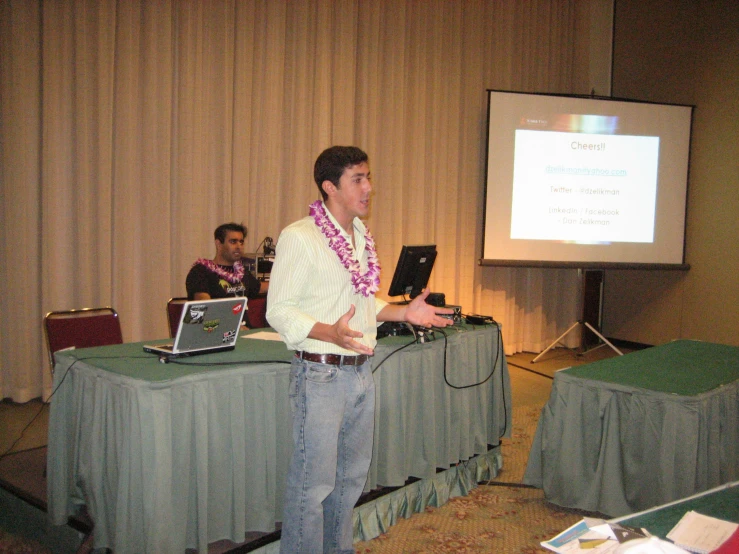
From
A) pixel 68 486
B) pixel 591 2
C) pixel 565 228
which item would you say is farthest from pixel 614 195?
pixel 68 486

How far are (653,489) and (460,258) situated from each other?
4.20 meters

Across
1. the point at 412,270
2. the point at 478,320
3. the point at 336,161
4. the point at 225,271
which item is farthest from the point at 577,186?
the point at 336,161

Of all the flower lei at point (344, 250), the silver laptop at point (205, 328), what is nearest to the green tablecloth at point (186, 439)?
the silver laptop at point (205, 328)

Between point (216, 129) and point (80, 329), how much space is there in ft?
8.09

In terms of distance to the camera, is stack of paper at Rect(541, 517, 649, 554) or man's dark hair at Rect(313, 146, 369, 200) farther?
man's dark hair at Rect(313, 146, 369, 200)

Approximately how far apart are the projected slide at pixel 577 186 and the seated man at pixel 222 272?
3.13m

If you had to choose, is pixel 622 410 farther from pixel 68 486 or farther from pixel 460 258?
pixel 460 258

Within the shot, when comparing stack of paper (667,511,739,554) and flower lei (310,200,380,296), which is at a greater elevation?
flower lei (310,200,380,296)

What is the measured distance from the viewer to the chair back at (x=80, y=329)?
330cm

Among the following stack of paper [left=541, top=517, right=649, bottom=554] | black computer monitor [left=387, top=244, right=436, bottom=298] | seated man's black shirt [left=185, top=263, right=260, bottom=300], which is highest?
black computer monitor [left=387, top=244, right=436, bottom=298]

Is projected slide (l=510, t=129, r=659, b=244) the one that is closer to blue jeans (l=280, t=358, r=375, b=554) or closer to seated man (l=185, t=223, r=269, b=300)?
seated man (l=185, t=223, r=269, b=300)

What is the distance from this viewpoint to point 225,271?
14.1 ft

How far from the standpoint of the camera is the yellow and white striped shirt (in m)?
2.03

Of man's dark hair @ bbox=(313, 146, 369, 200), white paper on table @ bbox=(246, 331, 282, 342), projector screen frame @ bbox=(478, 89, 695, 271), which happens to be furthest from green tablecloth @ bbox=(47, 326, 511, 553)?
projector screen frame @ bbox=(478, 89, 695, 271)
